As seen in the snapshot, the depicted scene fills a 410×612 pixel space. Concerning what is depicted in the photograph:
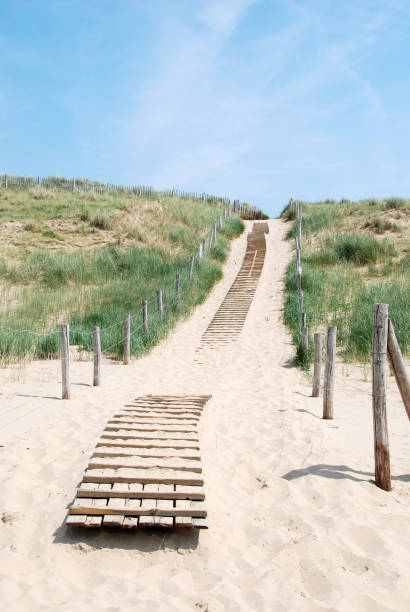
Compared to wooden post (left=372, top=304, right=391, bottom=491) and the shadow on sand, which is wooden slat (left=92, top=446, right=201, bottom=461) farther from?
wooden post (left=372, top=304, right=391, bottom=491)

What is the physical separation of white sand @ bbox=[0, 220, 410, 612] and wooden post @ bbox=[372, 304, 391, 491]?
0.17 meters

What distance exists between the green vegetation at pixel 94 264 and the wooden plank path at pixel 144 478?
3610 millimetres

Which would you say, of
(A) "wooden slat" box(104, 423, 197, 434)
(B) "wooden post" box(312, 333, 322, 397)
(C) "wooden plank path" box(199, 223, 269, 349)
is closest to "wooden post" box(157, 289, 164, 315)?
(C) "wooden plank path" box(199, 223, 269, 349)

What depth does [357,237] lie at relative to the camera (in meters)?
19.8

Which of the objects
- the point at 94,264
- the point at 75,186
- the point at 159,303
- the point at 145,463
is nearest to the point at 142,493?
the point at 145,463

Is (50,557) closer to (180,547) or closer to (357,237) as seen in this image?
(180,547)

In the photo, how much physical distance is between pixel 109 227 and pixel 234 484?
781 inches

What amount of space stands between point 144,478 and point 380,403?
2.17 metres

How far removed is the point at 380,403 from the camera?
13.8ft

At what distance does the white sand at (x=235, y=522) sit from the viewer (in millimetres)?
2905

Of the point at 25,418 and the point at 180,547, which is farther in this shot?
the point at 25,418

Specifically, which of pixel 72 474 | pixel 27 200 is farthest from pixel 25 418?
pixel 27 200

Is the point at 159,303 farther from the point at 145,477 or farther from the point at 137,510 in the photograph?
the point at 137,510

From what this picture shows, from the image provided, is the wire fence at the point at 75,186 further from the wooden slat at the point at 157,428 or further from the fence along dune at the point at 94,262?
the wooden slat at the point at 157,428
